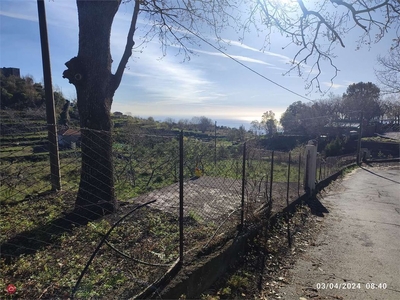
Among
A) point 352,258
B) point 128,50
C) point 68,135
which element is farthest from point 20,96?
point 352,258

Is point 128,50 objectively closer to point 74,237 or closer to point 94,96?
point 94,96

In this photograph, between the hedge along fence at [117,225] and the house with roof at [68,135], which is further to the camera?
the house with roof at [68,135]

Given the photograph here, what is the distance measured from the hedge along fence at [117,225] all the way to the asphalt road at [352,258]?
3.52 ft

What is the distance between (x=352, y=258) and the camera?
4418 mm

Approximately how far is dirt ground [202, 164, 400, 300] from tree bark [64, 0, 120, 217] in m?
2.53

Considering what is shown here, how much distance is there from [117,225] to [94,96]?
2.21m

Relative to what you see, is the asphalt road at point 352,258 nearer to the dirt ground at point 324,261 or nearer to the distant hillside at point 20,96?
the dirt ground at point 324,261

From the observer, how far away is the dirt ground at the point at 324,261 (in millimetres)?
3387

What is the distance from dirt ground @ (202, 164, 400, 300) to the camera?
339cm

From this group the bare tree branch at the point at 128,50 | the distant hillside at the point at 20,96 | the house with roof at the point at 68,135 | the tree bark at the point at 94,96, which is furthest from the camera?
the distant hillside at the point at 20,96

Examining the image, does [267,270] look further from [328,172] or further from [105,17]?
[328,172]

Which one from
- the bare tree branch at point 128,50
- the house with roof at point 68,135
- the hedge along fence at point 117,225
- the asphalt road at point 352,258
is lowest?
the asphalt road at point 352,258

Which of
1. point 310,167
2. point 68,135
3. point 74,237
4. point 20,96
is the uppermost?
point 20,96

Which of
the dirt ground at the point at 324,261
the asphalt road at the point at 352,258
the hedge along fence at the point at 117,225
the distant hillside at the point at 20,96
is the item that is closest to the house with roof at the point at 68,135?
the hedge along fence at the point at 117,225
